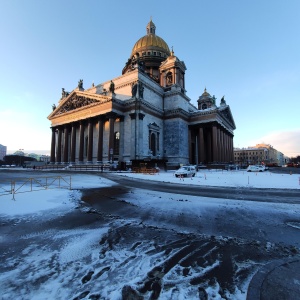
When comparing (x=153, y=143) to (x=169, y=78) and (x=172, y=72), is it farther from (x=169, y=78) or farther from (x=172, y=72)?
(x=172, y=72)

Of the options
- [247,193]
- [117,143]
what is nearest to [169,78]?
[117,143]

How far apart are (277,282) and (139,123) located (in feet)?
125

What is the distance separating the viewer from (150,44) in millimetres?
59406

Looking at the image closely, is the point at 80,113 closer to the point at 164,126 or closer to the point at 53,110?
the point at 53,110

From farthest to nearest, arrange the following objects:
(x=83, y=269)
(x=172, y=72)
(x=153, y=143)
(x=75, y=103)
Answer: (x=172, y=72)
(x=75, y=103)
(x=153, y=143)
(x=83, y=269)

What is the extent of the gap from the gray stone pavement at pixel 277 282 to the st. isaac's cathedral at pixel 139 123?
33.6 m

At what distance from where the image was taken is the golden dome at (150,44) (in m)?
59.3

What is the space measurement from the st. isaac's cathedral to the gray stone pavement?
33.6 metres

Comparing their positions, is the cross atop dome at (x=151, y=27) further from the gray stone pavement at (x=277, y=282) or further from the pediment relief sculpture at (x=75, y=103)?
the gray stone pavement at (x=277, y=282)

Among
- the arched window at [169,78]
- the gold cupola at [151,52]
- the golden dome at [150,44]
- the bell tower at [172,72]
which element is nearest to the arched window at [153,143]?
the bell tower at [172,72]

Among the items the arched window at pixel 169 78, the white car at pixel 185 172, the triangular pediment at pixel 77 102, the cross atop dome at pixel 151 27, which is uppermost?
the cross atop dome at pixel 151 27

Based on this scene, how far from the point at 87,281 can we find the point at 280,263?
3.34 m

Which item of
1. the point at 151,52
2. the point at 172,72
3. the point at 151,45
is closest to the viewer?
the point at 172,72

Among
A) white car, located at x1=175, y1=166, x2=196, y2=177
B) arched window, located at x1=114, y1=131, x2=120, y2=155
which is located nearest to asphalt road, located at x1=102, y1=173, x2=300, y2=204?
white car, located at x1=175, y1=166, x2=196, y2=177
